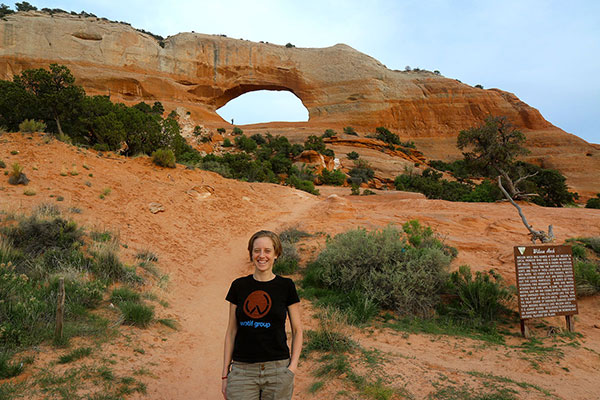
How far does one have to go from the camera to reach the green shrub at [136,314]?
4.77 meters

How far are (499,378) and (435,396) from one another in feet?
3.46

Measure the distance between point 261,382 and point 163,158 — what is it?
1402 centimetres

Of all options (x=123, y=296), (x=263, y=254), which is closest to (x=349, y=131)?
(x=123, y=296)

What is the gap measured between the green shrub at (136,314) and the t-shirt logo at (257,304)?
3373 mm

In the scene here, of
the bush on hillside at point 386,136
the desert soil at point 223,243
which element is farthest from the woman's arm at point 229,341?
the bush on hillside at point 386,136

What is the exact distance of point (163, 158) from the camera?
1449cm

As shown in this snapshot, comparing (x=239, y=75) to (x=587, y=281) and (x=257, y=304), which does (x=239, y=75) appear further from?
(x=257, y=304)

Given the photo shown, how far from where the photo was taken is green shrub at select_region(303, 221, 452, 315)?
19.8ft

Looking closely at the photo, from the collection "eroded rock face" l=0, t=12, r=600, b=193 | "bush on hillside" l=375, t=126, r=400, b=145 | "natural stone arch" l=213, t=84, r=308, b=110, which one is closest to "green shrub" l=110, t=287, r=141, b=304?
"eroded rock face" l=0, t=12, r=600, b=193

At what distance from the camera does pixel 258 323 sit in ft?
7.36

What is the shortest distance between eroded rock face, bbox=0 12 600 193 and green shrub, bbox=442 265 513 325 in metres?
41.5

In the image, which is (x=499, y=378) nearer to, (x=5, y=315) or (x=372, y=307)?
(x=372, y=307)

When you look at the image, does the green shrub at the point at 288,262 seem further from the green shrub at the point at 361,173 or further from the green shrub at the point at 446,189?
the green shrub at the point at 361,173

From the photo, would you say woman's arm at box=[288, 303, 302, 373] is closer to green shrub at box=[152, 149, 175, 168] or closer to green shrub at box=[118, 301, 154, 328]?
green shrub at box=[118, 301, 154, 328]
